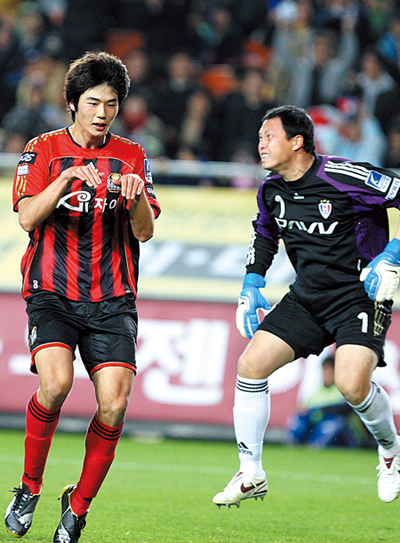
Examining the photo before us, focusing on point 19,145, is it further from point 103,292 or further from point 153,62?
point 103,292

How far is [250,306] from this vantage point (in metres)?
5.48

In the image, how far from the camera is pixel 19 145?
11.0 m

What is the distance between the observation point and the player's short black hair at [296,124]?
530cm

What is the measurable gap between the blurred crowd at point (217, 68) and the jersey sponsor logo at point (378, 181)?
5.66 meters

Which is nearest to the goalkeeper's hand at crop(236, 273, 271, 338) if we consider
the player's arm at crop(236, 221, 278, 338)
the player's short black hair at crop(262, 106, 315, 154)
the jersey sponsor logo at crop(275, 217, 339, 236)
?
the player's arm at crop(236, 221, 278, 338)

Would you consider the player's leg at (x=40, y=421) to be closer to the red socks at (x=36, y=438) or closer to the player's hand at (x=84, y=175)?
the red socks at (x=36, y=438)

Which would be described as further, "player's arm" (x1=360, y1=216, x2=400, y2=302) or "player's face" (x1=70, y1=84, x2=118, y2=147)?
"player's arm" (x1=360, y1=216, x2=400, y2=302)

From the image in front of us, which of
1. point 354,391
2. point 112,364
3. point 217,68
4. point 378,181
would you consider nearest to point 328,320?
point 354,391

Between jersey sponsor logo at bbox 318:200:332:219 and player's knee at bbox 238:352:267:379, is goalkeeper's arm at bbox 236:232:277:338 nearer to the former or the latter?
player's knee at bbox 238:352:267:379

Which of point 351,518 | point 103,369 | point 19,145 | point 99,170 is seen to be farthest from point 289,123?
point 19,145

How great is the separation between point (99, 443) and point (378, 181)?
2.28 metres

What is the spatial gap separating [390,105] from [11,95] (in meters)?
5.55

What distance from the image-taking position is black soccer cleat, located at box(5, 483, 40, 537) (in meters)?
4.50

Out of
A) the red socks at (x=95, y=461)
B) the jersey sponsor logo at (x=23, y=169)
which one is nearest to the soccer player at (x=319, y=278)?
the red socks at (x=95, y=461)
